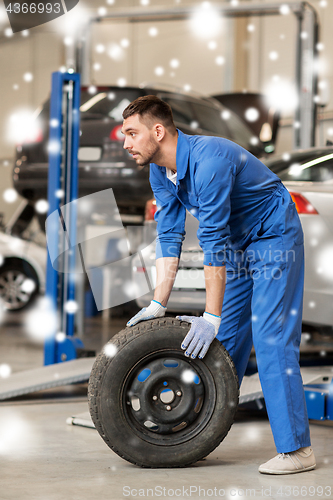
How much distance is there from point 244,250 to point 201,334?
16.7 inches

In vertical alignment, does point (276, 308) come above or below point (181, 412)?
above

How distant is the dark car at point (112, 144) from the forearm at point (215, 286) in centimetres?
306

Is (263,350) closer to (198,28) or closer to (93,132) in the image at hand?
(93,132)

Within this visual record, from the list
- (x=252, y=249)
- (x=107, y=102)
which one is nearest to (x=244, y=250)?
(x=252, y=249)

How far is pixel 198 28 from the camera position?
1333 centimetres

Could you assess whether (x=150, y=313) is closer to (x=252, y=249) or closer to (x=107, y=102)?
(x=252, y=249)

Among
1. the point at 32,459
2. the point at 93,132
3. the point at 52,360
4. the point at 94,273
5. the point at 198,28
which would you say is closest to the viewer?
the point at 32,459

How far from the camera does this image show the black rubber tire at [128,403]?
2.41m

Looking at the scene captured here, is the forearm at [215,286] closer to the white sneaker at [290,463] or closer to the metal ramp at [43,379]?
the white sneaker at [290,463]

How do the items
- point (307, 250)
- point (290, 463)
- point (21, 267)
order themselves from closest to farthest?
1. point (290, 463)
2. point (307, 250)
3. point (21, 267)

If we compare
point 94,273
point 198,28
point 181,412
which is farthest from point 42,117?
point 198,28

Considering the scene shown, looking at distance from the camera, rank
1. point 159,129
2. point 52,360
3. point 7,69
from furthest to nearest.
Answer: point 7,69 → point 52,360 → point 159,129

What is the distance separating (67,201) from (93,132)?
1.28 meters

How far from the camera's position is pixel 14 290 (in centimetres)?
736
